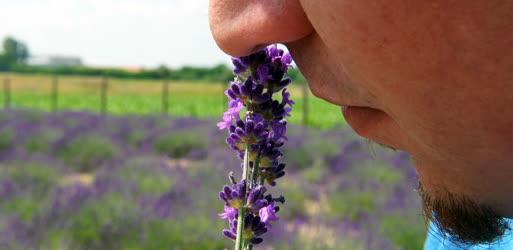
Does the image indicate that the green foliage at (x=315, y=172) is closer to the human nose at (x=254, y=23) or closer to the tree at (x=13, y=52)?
the human nose at (x=254, y=23)

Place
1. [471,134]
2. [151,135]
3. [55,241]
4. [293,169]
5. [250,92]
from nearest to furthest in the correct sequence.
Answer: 1. [471,134]
2. [250,92]
3. [55,241]
4. [293,169]
5. [151,135]

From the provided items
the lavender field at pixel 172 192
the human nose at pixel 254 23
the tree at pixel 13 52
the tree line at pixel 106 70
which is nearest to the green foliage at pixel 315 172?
the lavender field at pixel 172 192

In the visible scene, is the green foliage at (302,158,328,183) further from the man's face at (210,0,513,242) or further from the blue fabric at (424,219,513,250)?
the man's face at (210,0,513,242)

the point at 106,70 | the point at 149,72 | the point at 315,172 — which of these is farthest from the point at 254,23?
the point at 106,70

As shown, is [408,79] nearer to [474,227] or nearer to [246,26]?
[246,26]

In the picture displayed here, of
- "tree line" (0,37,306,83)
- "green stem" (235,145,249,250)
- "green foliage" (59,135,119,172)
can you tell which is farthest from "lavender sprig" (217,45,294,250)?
"tree line" (0,37,306,83)

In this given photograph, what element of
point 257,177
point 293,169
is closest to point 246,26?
point 257,177
